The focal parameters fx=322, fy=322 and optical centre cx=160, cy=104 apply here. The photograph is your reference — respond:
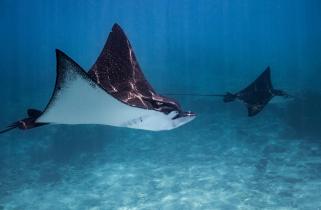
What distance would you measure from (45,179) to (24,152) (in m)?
3.11

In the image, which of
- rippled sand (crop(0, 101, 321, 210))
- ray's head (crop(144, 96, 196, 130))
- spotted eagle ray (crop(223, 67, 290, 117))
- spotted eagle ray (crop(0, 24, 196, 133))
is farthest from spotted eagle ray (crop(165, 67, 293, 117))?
ray's head (crop(144, 96, 196, 130))

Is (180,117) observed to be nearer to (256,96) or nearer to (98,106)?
(98,106)

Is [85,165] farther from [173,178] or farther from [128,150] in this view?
[173,178]

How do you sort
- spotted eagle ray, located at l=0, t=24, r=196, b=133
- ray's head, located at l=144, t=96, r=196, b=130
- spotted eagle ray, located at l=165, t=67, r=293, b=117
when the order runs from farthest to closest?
spotted eagle ray, located at l=165, t=67, r=293, b=117
ray's head, located at l=144, t=96, r=196, b=130
spotted eagle ray, located at l=0, t=24, r=196, b=133

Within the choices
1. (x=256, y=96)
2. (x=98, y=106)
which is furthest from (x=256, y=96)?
(x=98, y=106)

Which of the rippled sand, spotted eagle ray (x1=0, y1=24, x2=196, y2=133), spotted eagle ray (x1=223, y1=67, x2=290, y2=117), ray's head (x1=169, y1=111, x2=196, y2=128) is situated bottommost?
the rippled sand

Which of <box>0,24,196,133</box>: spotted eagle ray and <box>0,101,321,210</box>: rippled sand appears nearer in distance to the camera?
<box>0,24,196,133</box>: spotted eagle ray

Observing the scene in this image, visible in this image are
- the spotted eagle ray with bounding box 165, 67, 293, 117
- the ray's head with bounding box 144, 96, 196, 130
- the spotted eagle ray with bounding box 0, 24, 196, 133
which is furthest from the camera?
the spotted eagle ray with bounding box 165, 67, 293, 117

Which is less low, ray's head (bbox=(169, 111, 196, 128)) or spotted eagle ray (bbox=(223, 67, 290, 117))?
ray's head (bbox=(169, 111, 196, 128))

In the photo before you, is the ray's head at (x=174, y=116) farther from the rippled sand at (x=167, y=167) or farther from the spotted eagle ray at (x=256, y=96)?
the rippled sand at (x=167, y=167)

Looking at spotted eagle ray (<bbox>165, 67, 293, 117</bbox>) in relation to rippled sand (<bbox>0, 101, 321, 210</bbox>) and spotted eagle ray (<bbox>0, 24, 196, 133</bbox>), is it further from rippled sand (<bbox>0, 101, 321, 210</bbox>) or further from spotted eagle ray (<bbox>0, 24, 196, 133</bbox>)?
spotted eagle ray (<bbox>0, 24, 196, 133</bbox>)

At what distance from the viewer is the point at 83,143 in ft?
49.3

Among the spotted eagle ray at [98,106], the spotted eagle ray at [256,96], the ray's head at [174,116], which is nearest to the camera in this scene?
the spotted eagle ray at [98,106]

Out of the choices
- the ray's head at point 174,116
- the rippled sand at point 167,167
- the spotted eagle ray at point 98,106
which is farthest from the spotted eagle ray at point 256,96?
the ray's head at point 174,116
